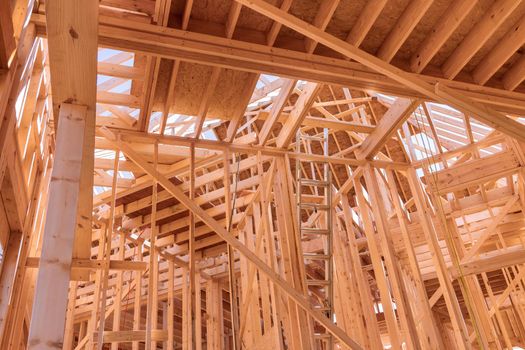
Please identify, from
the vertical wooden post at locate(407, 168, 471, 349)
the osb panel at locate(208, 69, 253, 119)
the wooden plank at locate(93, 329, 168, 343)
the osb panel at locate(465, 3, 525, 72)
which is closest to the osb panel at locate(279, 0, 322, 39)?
the osb panel at locate(208, 69, 253, 119)

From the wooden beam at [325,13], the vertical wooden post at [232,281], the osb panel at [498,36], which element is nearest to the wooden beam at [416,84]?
the wooden beam at [325,13]

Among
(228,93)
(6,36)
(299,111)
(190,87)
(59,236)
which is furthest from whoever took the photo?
(299,111)

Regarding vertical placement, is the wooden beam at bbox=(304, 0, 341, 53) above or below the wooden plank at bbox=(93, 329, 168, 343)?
above

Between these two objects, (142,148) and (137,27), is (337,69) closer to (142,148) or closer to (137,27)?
(137,27)

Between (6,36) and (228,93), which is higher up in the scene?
(228,93)

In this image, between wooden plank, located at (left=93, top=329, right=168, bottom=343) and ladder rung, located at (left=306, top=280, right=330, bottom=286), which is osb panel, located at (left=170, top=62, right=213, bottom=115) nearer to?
ladder rung, located at (left=306, top=280, right=330, bottom=286)

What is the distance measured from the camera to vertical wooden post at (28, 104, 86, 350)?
2061mm

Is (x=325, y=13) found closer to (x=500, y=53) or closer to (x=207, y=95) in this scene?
(x=207, y=95)

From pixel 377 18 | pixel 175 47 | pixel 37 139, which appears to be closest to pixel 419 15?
pixel 377 18

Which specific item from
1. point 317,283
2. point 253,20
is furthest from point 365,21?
point 317,283

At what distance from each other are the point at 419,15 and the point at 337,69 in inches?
38.2

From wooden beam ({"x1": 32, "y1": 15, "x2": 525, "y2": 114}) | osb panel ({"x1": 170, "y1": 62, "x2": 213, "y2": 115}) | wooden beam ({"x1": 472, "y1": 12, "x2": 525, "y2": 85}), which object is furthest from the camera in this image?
osb panel ({"x1": 170, "y1": 62, "x2": 213, "y2": 115})

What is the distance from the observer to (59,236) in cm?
233

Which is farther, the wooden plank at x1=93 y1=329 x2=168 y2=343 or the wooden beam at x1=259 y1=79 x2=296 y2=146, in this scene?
the wooden beam at x1=259 y1=79 x2=296 y2=146
